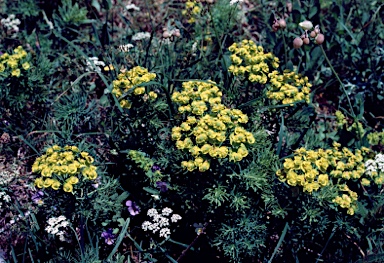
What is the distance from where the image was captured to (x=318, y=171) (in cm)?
223

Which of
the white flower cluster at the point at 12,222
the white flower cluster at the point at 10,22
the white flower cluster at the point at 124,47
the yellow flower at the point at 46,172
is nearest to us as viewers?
the yellow flower at the point at 46,172

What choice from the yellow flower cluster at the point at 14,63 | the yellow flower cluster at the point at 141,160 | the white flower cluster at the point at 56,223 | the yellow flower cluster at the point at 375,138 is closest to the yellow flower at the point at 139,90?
the yellow flower cluster at the point at 141,160

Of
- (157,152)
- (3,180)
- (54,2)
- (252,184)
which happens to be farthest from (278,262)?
(54,2)

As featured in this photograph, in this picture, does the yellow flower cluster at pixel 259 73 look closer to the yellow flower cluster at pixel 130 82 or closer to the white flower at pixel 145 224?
the yellow flower cluster at pixel 130 82

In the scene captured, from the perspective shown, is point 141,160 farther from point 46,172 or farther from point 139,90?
point 46,172

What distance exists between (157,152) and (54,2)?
2.01 m

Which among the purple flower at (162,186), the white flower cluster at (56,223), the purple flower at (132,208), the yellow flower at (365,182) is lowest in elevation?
the yellow flower at (365,182)

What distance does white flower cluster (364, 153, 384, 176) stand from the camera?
243 centimetres

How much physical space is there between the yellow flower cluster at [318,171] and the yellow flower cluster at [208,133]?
0.23m

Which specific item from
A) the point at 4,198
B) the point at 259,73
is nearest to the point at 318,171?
the point at 259,73

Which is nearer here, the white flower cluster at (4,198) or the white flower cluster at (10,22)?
the white flower cluster at (4,198)

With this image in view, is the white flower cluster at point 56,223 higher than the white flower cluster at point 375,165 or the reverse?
higher

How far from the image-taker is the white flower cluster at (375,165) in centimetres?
243

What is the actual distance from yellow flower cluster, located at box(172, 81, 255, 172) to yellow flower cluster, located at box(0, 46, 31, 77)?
41.2 inches
